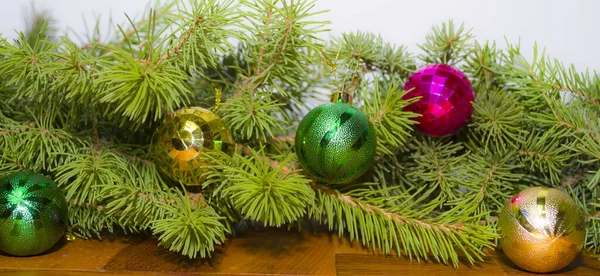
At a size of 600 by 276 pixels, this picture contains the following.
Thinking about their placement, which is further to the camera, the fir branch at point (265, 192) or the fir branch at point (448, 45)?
the fir branch at point (448, 45)

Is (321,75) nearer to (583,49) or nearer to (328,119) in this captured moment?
(328,119)

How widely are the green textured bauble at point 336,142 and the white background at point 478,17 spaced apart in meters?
0.24

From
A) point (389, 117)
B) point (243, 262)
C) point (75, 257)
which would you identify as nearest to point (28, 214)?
point (75, 257)

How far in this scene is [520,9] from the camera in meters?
0.72

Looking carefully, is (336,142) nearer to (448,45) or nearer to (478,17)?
(448,45)

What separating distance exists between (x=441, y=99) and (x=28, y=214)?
0.37 metres

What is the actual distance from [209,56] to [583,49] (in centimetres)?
45

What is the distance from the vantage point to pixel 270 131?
54 centimetres

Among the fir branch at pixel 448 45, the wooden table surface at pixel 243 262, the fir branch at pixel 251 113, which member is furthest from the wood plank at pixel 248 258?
the fir branch at pixel 448 45

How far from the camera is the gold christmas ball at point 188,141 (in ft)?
1.72

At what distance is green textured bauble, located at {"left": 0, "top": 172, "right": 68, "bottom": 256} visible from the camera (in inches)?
19.9

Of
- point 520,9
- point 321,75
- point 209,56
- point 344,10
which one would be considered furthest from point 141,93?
point 520,9

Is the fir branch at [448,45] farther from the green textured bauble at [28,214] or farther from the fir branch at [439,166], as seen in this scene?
the green textured bauble at [28,214]

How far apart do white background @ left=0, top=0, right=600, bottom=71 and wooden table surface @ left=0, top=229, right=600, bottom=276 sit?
27 cm
